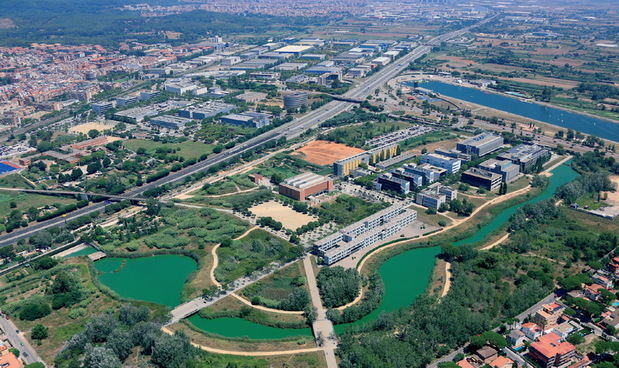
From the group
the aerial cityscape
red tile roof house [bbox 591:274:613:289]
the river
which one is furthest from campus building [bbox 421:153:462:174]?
the river

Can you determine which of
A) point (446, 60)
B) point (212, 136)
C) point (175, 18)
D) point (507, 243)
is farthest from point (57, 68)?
point (507, 243)

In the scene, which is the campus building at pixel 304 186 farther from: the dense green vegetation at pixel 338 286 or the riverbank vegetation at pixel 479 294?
the riverbank vegetation at pixel 479 294

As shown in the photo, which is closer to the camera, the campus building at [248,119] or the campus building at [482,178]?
the campus building at [482,178]

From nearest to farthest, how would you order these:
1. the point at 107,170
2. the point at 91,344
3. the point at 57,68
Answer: the point at 91,344
the point at 107,170
the point at 57,68

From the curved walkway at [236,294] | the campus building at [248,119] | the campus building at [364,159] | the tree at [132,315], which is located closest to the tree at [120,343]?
the tree at [132,315]

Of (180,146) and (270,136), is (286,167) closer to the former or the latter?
(270,136)

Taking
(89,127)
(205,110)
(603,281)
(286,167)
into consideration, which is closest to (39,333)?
(286,167)

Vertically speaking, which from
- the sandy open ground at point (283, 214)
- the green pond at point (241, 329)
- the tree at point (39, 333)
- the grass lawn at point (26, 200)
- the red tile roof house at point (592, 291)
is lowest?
the grass lawn at point (26, 200)

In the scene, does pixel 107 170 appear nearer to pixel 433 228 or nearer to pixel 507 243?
pixel 433 228
